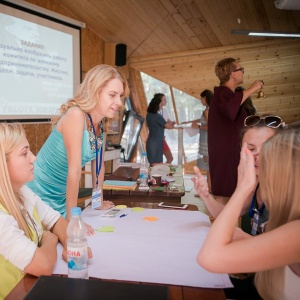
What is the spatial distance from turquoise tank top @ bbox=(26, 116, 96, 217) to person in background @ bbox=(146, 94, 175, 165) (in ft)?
11.6

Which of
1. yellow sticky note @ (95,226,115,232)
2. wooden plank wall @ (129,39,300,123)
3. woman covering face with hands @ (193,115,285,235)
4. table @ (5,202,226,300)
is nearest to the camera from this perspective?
table @ (5,202,226,300)

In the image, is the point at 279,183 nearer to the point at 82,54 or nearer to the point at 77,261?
the point at 77,261

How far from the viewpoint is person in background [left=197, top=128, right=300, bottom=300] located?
2.88ft

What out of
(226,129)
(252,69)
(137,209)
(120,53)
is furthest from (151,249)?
(252,69)

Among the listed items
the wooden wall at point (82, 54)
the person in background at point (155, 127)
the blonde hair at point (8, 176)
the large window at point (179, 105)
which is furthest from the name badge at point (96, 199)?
A: the large window at point (179, 105)

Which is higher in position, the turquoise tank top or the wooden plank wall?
the wooden plank wall

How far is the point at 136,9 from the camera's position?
5086mm

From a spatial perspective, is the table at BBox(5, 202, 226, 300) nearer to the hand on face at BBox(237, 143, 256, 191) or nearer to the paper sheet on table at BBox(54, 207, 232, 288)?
the paper sheet on table at BBox(54, 207, 232, 288)

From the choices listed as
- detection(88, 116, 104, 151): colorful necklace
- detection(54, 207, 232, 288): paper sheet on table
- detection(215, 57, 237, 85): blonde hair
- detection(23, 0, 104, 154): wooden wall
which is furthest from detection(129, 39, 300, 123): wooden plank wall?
detection(54, 207, 232, 288): paper sheet on table

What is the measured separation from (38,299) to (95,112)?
1.21m

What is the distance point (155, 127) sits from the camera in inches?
Answer: 213

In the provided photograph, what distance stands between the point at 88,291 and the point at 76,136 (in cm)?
99

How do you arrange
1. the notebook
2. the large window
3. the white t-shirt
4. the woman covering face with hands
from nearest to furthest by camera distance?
the notebook
the white t-shirt
the woman covering face with hands
the large window

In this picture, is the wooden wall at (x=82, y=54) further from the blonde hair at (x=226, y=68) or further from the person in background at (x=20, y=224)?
the person in background at (x=20, y=224)
